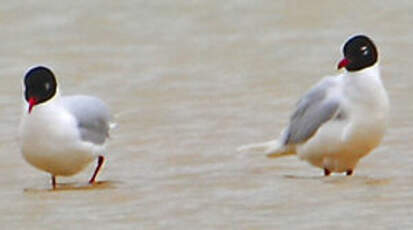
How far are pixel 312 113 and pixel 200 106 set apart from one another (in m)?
3.44

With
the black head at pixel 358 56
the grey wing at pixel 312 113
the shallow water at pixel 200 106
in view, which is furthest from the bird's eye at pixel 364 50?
the shallow water at pixel 200 106

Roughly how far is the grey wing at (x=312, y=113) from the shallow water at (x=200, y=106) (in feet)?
0.96

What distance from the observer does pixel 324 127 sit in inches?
417

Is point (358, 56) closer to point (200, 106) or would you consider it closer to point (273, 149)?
point (273, 149)

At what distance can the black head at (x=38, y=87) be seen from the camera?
34.2 feet

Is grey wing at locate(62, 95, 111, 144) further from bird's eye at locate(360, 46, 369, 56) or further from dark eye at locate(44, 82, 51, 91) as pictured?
bird's eye at locate(360, 46, 369, 56)

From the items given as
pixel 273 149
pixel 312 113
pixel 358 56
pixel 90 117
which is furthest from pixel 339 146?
pixel 90 117

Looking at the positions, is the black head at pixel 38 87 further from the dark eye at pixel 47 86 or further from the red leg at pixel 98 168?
the red leg at pixel 98 168

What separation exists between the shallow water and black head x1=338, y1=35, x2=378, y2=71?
0.73 meters

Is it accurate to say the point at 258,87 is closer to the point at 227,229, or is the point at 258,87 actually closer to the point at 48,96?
the point at 48,96

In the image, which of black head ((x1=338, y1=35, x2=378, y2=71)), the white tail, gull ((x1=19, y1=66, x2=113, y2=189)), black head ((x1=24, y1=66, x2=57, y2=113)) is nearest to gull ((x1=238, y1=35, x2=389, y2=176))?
black head ((x1=338, y1=35, x2=378, y2=71))

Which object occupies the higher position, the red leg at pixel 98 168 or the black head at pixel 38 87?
the black head at pixel 38 87

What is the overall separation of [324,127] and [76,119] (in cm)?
157

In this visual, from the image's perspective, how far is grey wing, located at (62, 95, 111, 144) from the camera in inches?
414
